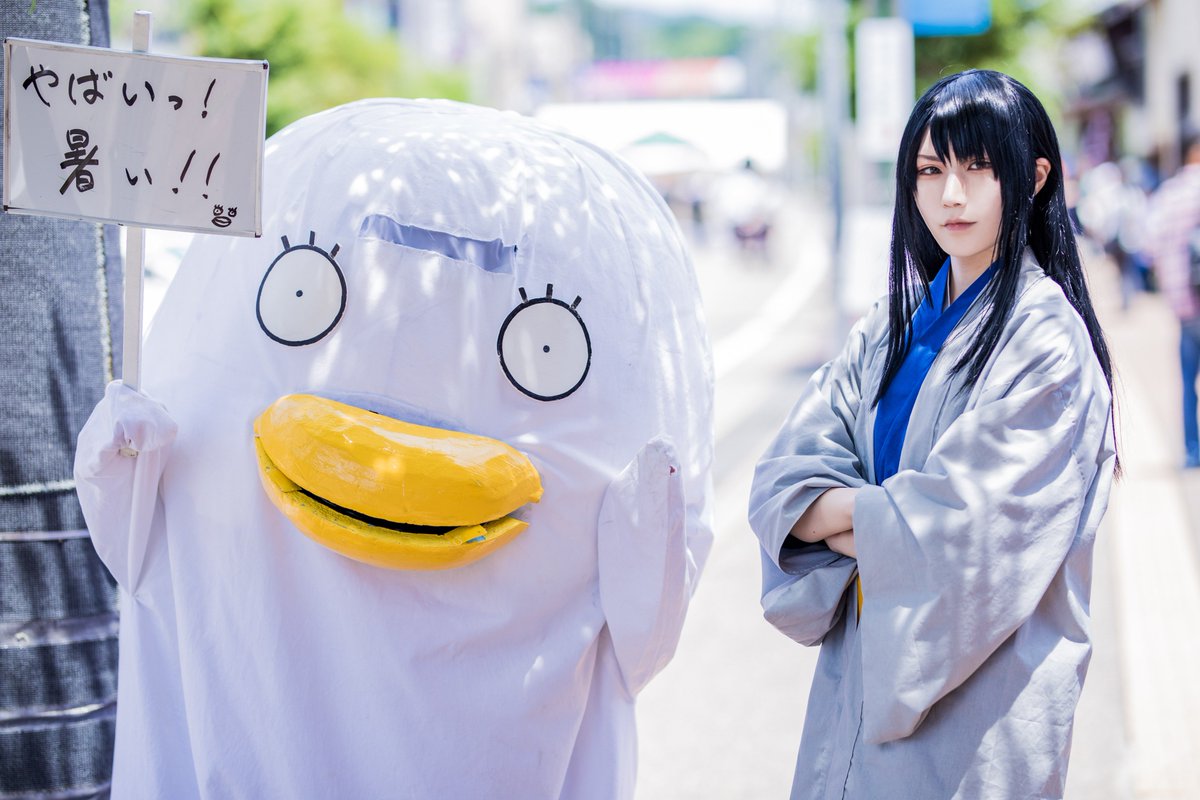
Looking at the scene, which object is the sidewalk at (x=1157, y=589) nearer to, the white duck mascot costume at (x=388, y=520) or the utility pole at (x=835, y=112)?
the white duck mascot costume at (x=388, y=520)

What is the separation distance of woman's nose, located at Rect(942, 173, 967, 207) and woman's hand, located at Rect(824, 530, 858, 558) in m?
0.61

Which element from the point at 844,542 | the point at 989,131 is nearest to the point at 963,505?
the point at 844,542

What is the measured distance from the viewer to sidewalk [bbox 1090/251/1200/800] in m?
4.30

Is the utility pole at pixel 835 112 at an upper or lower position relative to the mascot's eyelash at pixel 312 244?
upper

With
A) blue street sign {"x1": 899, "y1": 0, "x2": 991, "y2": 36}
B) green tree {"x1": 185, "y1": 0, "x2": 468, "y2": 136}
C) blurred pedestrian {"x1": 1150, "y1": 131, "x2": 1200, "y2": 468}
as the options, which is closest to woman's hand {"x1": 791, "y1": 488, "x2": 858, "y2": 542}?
blurred pedestrian {"x1": 1150, "y1": 131, "x2": 1200, "y2": 468}

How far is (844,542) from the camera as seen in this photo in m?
2.42

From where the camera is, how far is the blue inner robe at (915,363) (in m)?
2.46

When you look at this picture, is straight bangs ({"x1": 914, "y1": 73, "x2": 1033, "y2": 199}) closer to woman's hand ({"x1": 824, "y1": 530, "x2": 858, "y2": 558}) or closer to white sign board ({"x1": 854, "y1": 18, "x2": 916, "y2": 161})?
woman's hand ({"x1": 824, "y1": 530, "x2": 858, "y2": 558})

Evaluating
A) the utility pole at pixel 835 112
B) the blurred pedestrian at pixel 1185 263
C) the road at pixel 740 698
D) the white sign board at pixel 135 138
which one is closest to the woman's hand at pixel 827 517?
the white sign board at pixel 135 138

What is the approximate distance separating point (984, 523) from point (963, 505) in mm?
45

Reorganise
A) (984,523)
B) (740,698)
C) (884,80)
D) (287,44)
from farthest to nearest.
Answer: (287,44) → (884,80) → (740,698) → (984,523)

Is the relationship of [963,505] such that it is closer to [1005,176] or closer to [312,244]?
[1005,176]

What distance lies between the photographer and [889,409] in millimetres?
2525

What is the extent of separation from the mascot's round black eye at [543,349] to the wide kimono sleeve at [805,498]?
45 cm
